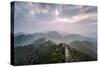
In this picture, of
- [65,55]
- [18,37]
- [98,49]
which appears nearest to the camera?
[18,37]

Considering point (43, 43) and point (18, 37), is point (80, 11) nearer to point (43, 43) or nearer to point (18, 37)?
point (43, 43)

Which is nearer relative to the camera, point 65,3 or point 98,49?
point 65,3

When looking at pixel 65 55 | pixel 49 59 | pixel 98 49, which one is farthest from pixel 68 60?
pixel 98 49

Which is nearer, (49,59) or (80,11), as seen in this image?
(49,59)

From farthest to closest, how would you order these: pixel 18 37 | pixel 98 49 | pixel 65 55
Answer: pixel 98 49, pixel 65 55, pixel 18 37

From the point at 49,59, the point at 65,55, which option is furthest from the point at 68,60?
the point at 49,59

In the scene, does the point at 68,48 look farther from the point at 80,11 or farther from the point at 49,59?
the point at 80,11
